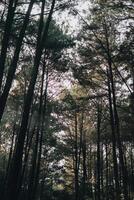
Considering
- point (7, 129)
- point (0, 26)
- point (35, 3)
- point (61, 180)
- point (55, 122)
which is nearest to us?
point (35, 3)

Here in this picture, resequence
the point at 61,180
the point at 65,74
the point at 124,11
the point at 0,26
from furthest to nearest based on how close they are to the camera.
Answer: the point at 61,180 < the point at 65,74 < the point at 0,26 < the point at 124,11

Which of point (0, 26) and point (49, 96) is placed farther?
point (49, 96)

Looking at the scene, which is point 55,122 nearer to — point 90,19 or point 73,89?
point 73,89

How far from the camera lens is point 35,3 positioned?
14820mm

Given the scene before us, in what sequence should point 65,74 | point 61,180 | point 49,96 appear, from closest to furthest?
point 65,74
point 49,96
point 61,180

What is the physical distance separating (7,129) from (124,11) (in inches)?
813

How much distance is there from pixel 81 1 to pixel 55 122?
1527cm

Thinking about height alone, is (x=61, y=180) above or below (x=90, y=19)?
below

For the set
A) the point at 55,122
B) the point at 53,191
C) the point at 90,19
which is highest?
the point at 90,19

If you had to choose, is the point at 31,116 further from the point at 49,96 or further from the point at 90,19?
the point at 90,19

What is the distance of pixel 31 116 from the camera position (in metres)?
23.6

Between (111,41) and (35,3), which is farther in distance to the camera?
(111,41)

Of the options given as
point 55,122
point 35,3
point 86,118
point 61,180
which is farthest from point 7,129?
point 35,3

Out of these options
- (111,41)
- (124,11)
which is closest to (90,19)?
Result: (111,41)
